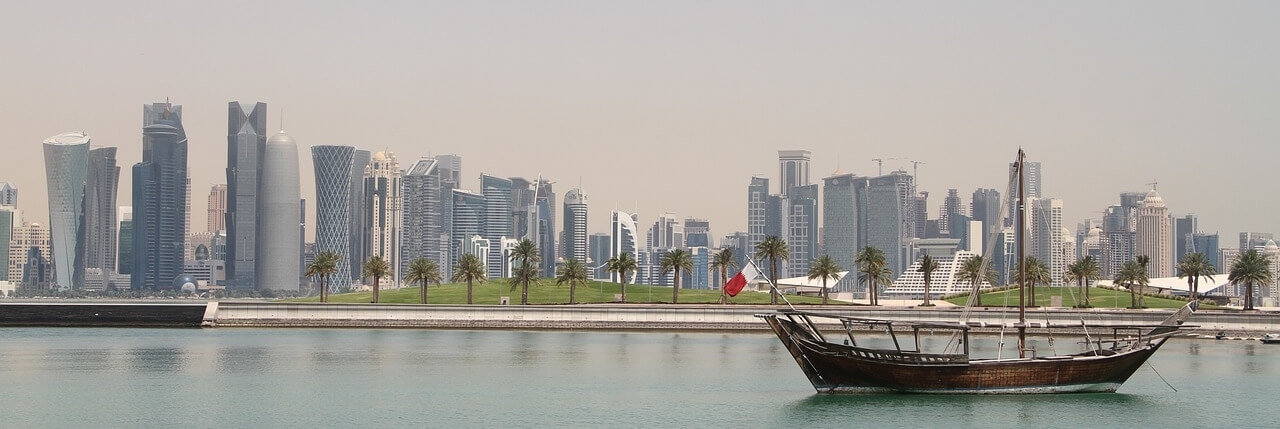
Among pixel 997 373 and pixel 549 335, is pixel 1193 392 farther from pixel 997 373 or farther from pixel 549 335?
pixel 549 335

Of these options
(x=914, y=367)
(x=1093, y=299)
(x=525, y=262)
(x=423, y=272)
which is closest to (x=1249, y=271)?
(x=1093, y=299)

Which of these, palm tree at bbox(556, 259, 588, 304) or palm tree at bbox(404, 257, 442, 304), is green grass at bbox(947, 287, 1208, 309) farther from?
palm tree at bbox(404, 257, 442, 304)

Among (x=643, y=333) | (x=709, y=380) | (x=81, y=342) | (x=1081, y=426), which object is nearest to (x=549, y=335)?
(x=643, y=333)

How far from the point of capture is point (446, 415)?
2534 inches

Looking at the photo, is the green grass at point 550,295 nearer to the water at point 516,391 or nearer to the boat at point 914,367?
the water at point 516,391

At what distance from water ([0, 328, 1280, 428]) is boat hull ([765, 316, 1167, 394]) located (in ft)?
2.21

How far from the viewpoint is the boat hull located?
70.9m

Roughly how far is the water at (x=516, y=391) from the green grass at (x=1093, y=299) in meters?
43.4

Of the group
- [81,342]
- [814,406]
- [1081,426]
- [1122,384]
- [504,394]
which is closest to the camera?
[1081,426]

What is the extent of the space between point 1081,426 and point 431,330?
84.3 m

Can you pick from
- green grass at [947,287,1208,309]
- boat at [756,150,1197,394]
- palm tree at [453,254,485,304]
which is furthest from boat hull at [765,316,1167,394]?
palm tree at [453,254,485,304]

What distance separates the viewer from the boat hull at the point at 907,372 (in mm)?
70875

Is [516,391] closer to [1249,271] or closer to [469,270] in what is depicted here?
[469,270]

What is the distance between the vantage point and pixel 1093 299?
168375 mm
